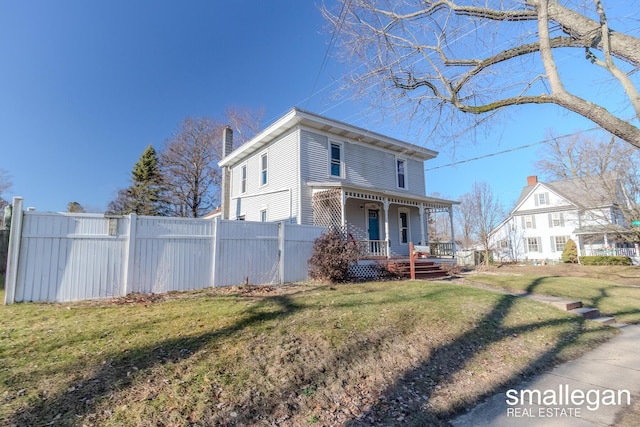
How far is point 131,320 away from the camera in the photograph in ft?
17.1

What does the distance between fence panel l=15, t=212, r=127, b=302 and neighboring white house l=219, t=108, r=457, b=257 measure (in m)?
7.29

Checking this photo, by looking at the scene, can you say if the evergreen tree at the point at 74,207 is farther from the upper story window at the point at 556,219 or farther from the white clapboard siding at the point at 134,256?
the upper story window at the point at 556,219

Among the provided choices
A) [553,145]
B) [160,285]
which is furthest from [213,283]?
[553,145]

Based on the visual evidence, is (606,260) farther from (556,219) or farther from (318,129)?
(318,129)

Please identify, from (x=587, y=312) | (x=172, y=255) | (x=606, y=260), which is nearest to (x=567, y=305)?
(x=587, y=312)

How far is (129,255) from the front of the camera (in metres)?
7.54

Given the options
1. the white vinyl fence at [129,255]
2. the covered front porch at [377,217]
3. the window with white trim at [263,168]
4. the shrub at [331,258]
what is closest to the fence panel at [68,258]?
the white vinyl fence at [129,255]

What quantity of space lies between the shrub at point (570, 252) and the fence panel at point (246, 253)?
1209 inches

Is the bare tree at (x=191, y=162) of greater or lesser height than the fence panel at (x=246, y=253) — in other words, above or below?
above

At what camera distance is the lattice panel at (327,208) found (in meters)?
13.3

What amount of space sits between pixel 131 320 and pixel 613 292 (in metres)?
14.4

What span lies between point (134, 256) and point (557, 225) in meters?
37.4

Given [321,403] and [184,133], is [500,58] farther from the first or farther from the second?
[184,133]

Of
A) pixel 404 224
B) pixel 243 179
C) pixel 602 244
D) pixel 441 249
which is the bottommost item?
pixel 441 249
